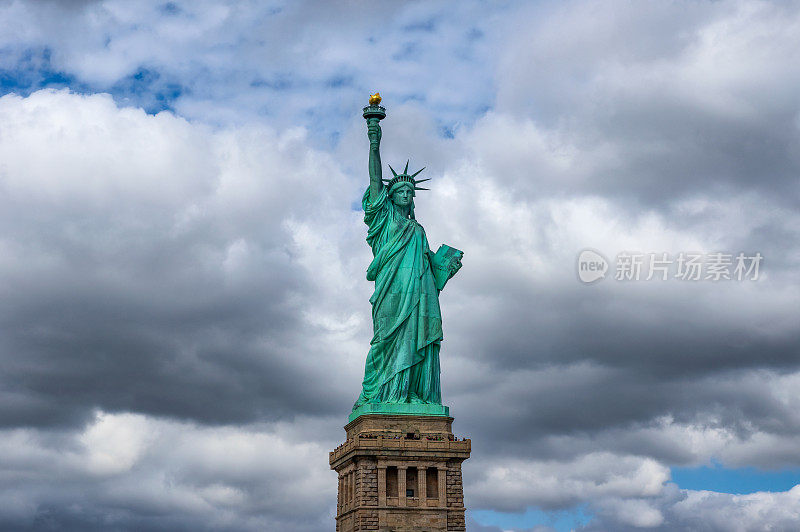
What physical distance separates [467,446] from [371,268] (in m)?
11.2

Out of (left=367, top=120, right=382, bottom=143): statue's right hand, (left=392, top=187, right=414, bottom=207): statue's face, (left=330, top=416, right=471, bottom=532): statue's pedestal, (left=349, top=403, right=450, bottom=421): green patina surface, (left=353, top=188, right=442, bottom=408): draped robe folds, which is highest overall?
(left=367, top=120, right=382, bottom=143): statue's right hand

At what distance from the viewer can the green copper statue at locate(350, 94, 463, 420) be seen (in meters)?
68.1

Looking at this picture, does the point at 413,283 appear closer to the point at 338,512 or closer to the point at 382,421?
the point at 382,421

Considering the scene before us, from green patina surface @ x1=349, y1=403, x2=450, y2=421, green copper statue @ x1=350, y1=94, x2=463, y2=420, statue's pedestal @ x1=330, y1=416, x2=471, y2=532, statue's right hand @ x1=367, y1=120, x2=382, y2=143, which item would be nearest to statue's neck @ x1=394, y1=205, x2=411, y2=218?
green copper statue @ x1=350, y1=94, x2=463, y2=420

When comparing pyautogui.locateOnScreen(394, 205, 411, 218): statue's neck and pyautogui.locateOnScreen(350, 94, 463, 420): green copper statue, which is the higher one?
pyautogui.locateOnScreen(394, 205, 411, 218): statue's neck

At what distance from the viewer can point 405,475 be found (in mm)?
65688

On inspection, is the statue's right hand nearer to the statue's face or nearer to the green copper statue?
the green copper statue

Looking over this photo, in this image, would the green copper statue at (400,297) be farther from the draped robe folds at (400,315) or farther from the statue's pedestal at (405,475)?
the statue's pedestal at (405,475)

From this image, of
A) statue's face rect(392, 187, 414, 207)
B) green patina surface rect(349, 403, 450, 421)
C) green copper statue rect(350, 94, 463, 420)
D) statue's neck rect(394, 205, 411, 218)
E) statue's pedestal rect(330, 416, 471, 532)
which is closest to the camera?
statue's pedestal rect(330, 416, 471, 532)

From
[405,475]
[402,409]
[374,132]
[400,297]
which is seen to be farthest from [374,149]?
[405,475]

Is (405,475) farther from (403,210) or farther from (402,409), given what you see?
(403,210)

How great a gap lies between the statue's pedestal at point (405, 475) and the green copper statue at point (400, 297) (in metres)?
1.11

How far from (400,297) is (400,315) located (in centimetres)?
113

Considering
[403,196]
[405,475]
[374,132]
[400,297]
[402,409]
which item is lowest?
[405,475]
